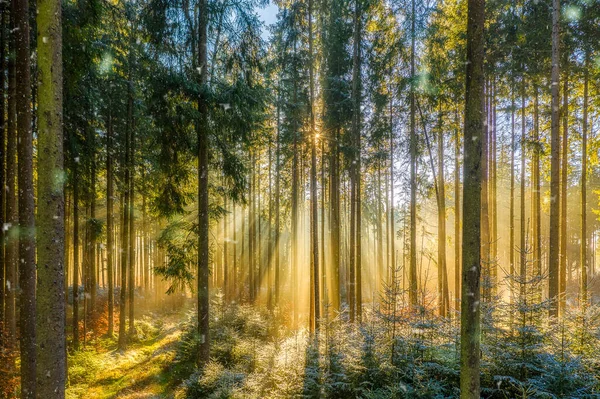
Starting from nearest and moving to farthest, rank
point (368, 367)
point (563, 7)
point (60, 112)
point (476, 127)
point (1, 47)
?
point (476, 127)
point (60, 112)
point (368, 367)
point (1, 47)
point (563, 7)

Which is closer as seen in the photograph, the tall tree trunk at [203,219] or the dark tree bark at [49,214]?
the dark tree bark at [49,214]

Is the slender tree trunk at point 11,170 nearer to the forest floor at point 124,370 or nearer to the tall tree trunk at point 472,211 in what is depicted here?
the forest floor at point 124,370

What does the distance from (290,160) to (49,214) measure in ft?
38.9

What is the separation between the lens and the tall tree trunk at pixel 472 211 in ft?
12.0

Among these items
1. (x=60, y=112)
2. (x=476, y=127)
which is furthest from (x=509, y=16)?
(x=60, y=112)

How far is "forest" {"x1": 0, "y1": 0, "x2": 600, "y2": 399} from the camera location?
405cm

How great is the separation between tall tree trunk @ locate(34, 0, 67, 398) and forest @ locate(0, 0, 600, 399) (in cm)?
2

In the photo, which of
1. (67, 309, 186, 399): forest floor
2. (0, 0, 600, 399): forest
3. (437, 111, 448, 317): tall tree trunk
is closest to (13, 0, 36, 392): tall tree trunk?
(0, 0, 600, 399): forest

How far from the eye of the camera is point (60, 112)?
412 cm

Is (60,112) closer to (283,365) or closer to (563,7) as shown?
(283,365)

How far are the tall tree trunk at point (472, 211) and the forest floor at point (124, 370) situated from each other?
26.0 ft

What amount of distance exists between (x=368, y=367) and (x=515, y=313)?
2.96 m

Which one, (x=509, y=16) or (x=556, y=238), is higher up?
(x=509, y=16)

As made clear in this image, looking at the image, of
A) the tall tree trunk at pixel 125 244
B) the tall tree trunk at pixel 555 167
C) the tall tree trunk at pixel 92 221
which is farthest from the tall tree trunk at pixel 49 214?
the tall tree trunk at pixel 555 167
